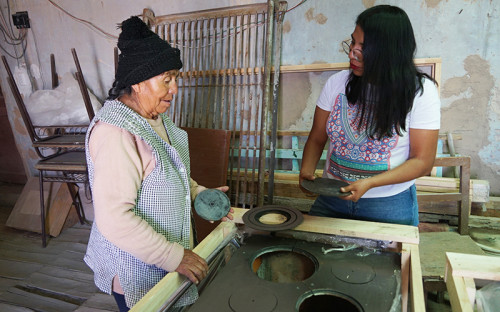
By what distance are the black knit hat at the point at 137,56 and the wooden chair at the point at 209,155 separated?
191 cm

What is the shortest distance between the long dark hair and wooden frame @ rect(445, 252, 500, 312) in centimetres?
60

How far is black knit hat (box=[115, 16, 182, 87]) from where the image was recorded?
1.11 meters

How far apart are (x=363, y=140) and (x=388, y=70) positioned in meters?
0.32

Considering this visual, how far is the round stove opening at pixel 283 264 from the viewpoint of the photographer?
46.2 inches

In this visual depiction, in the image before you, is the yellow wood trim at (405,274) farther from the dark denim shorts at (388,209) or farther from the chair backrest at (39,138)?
the chair backrest at (39,138)

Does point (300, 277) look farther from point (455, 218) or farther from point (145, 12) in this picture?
point (145, 12)

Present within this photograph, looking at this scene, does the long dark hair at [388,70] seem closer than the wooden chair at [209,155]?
Yes

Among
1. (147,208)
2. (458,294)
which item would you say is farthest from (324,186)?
(147,208)

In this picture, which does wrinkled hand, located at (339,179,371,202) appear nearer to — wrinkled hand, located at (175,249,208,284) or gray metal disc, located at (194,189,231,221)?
gray metal disc, located at (194,189,231,221)

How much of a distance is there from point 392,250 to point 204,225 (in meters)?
2.03

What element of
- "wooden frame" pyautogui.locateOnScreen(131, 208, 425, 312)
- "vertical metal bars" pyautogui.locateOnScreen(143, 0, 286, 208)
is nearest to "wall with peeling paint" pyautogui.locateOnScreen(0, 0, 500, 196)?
"vertical metal bars" pyautogui.locateOnScreen(143, 0, 286, 208)

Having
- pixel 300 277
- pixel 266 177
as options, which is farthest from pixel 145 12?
pixel 300 277

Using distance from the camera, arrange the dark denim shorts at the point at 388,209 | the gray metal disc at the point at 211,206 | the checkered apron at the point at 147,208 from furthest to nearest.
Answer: the dark denim shorts at the point at 388,209 < the gray metal disc at the point at 211,206 < the checkered apron at the point at 147,208

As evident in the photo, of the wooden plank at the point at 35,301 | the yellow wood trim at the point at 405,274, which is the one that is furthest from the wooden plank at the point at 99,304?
the yellow wood trim at the point at 405,274
